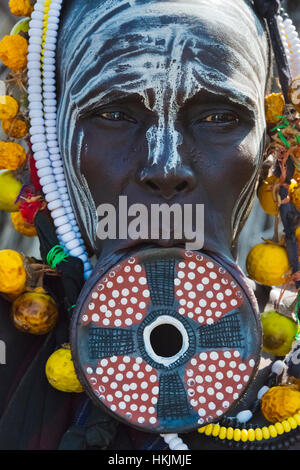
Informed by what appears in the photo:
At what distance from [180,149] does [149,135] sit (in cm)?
9

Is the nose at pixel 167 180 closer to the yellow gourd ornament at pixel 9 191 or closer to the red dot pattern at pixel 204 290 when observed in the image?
the red dot pattern at pixel 204 290

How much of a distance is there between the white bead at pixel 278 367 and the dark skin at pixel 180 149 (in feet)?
1.01

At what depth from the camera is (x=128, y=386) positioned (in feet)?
6.45

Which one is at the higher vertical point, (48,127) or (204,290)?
(48,127)

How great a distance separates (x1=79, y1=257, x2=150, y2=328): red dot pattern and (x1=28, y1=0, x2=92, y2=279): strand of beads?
0.31m

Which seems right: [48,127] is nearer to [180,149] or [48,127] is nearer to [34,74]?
[34,74]

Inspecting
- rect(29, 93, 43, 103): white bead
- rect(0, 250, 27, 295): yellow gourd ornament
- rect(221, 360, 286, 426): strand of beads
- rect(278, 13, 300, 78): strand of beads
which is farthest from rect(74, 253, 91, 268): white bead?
rect(278, 13, 300, 78): strand of beads

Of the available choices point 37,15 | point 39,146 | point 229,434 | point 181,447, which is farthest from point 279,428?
point 37,15

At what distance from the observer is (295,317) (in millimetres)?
2322

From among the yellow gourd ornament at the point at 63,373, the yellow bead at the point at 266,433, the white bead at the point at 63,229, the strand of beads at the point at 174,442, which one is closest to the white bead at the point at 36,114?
the white bead at the point at 63,229

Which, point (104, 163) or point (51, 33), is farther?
point (51, 33)

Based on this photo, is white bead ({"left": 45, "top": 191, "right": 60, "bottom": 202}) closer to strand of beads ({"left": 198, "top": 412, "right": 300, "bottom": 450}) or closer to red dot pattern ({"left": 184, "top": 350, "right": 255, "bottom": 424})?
red dot pattern ({"left": 184, "top": 350, "right": 255, "bottom": 424})

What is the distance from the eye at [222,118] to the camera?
213 centimetres
